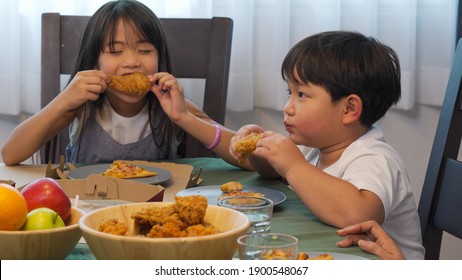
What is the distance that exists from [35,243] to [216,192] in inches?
21.1

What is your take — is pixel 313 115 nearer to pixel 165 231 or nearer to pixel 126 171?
pixel 126 171

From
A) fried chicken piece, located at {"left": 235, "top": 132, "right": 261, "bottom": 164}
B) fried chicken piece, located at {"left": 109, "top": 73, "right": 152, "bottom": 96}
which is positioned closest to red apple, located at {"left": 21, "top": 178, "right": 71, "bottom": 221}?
fried chicken piece, located at {"left": 235, "top": 132, "right": 261, "bottom": 164}

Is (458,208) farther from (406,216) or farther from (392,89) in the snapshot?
(392,89)

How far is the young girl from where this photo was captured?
175 cm

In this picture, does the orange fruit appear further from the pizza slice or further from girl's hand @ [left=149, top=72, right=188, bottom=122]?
girl's hand @ [left=149, top=72, right=188, bottom=122]

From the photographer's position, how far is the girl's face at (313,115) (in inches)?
58.1

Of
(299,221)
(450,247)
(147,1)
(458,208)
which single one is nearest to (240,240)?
(299,221)

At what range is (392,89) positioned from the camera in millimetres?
1521

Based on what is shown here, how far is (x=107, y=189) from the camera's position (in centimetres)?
129

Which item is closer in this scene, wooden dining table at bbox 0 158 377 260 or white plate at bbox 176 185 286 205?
wooden dining table at bbox 0 158 377 260

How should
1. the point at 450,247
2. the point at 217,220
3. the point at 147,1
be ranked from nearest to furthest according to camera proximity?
the point at 217,220, the point at 147,1, the point at 450,247

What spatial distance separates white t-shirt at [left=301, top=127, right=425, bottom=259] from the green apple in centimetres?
56

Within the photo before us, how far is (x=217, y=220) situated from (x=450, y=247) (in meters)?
1.81

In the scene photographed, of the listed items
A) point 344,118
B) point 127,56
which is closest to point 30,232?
point 344,118
